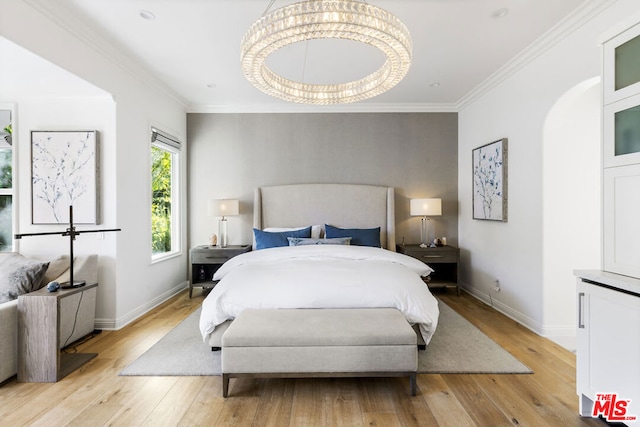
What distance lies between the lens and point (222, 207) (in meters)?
4.37

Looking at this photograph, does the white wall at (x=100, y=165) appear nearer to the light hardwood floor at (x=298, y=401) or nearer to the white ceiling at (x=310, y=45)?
the white ceiling at (x=310, y=45)

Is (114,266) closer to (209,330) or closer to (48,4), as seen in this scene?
(209,330)

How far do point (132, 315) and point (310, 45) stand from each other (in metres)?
3.22

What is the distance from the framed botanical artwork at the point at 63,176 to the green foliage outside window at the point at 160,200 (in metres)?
1.00

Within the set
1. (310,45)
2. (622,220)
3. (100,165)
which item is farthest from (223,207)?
(622,220)

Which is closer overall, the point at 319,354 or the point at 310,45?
the point at 319,354

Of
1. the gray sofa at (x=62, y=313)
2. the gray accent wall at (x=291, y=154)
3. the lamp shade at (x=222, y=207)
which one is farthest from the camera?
the gray accent wall at (x=291, y=154)

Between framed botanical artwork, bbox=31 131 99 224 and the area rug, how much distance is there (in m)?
1.44

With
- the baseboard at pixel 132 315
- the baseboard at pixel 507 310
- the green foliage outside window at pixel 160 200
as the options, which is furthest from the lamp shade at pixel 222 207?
the baseboard at pixel 507 310

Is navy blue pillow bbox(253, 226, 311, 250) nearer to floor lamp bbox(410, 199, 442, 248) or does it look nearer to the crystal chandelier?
floor lamp bbox(410, 199, 442, 248)

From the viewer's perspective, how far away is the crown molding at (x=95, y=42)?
7.86 feet

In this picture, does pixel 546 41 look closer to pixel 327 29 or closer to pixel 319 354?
pixel 327 29

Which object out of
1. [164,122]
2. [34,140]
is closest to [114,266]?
[34,140]

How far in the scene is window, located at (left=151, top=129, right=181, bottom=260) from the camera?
4.21 metres
